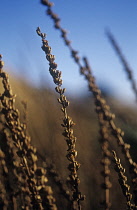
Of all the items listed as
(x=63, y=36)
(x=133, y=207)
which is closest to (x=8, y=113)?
(x=63, y=36)

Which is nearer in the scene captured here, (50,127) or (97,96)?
(97,96)

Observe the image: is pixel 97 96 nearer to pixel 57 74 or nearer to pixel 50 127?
pixel 57 74

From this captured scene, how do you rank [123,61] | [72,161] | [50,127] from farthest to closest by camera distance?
[50,127], [123,61], [72,161]

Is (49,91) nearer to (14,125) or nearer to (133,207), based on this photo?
(14,125)

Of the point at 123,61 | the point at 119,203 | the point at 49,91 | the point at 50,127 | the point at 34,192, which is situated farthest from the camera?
the point at 119,203

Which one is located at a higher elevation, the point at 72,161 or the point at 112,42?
the point at 112,42

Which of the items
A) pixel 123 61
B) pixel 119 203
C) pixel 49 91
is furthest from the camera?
pixel 119 203

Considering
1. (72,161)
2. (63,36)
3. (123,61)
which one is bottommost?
(72,161)

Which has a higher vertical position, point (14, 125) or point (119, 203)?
point (14, 125)

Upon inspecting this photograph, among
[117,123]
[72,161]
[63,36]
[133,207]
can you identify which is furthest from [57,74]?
[117,123]
